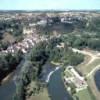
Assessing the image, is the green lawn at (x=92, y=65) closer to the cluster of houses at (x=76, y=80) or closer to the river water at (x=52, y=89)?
the cluster of houses at (x=76, y=80)

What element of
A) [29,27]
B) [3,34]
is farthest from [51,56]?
[29,27]

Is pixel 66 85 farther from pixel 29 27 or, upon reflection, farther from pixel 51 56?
pixel 29 27

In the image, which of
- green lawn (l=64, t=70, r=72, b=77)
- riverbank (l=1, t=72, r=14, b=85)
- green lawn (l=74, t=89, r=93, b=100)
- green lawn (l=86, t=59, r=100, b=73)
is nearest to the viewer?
green lawn (l=74, t=89, r=93, b=100)

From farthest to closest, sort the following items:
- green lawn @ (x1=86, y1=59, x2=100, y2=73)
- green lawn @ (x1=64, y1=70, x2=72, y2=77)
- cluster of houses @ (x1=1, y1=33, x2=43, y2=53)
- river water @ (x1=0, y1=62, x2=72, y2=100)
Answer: cluster of houses @ (x1=1, y1=33, x2=43, y2=53) < green lawn @ (x1=86, y1=59, x2=100, y2=73) < green lawn @ (x1=64, y1=70, x2=72, y2=77) < river water @ (x1=0, y1=62, x2=72, y2=100)

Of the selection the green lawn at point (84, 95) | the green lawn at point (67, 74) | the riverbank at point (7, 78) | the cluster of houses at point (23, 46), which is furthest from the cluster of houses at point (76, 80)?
the cluster of houses at point (23, 46)

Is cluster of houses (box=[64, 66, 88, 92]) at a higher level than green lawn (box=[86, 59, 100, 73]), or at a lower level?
higher

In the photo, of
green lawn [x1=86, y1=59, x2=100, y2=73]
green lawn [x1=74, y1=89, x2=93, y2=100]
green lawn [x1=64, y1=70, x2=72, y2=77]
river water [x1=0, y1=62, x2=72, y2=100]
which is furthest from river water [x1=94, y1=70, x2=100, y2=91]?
river water [x1=0, y1=62, x2=72, y2=100]

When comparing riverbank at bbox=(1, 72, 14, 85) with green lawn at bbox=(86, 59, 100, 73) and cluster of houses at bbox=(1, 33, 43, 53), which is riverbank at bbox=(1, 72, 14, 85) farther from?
green lawn at bbox=(86, 59, 100, 73)

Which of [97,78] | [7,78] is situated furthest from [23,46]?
[97,78]

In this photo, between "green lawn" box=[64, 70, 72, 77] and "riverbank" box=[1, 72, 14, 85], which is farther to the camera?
"green lawn" box=[64, 70, 72, 77]

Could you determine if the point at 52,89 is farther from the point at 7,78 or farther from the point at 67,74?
the point at 7,78

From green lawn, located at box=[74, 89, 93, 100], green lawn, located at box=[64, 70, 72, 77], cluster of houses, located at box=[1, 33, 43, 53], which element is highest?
green lawn, located at box=[74, 89, 93, 100]
